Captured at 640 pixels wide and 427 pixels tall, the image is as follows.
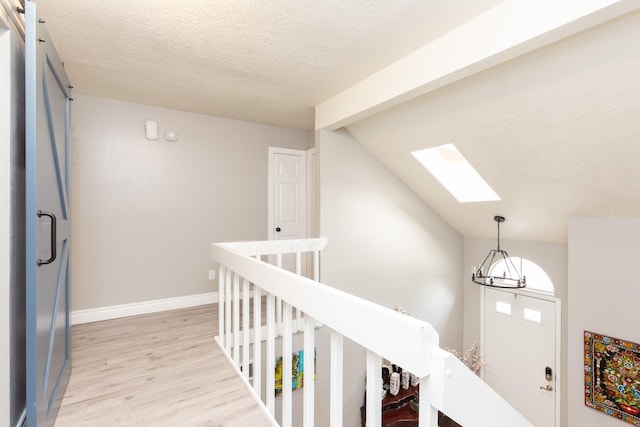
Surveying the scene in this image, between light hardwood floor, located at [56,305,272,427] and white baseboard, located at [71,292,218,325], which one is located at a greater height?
white baseboard, located at [71,292,218,325]

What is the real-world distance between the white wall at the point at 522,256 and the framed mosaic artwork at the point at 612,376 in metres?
0.62

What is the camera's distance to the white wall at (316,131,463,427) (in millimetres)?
3484

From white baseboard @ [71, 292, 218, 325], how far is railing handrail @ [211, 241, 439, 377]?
8.23 feet

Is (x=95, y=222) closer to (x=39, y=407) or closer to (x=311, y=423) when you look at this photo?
(x=39, y=407)

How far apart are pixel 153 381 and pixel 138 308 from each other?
1543 mm

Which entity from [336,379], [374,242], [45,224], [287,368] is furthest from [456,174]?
[45,224]

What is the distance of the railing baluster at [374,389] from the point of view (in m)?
1.03

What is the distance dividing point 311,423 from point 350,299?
28.0 inches

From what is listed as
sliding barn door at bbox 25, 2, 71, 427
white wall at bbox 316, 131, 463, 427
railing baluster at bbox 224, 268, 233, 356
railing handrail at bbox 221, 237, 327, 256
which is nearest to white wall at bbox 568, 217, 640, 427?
white wall at bbox 316, 131, 463, 427

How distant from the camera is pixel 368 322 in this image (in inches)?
39.3

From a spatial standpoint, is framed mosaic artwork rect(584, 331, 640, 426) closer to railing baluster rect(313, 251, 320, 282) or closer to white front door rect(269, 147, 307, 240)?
railing baluster rect(313, 251, 320, 282)

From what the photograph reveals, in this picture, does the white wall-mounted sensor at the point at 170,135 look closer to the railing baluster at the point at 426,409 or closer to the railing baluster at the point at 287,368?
the railing baluster at the point at 287,368

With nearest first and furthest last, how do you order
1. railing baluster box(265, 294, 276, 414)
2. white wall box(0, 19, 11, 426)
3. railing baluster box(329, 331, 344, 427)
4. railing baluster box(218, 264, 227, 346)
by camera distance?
1. railing baluster box(329, 331, 344, 427)
2. white wall box(0, 19, 11, 426)
3. railing baluster box(265, 294, 276, 414)
4. railing baluster box(218, 264, 227, 346)

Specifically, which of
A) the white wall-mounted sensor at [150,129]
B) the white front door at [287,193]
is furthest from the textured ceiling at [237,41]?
the white front door at [287,193]
